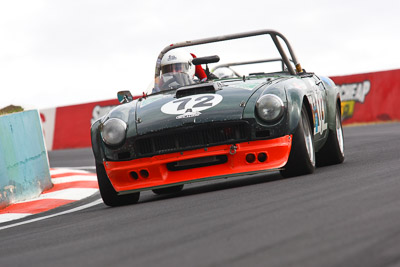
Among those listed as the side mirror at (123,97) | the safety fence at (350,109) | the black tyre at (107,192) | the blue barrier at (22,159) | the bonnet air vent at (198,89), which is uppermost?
the bonnet air vent at (198,89)

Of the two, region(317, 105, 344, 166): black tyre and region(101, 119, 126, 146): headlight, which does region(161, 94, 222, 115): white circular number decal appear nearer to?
region(101, 119, 126, 146): headlight

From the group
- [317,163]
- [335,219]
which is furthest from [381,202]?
[317,163]

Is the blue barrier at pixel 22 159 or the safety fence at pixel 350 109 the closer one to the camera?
the blue barrier at pixel 22 159

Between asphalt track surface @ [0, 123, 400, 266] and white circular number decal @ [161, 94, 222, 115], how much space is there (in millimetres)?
645

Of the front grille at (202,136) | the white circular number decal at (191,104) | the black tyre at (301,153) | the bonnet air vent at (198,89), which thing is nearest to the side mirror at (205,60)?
the bonnet air vent at (198,89)

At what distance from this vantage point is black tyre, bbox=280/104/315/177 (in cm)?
593

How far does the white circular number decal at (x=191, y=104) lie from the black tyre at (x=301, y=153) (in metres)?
0.64

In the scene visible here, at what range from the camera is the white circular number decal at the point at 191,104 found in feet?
19.6

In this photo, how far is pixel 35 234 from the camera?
5012mm

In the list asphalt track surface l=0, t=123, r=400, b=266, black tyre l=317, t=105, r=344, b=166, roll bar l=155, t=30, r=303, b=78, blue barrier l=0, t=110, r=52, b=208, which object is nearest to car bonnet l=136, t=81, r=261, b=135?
asphalt track surface l=0, t=123, r=400, b=266

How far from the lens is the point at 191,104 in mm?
6051

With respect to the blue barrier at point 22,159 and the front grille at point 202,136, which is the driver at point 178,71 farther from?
the blue barrier at point 22,159

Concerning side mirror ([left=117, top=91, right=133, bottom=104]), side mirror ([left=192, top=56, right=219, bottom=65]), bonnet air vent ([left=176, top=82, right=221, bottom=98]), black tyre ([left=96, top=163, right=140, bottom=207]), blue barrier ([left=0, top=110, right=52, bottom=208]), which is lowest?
blue barrier ([left=0, top=110, right=52, bottom=208])

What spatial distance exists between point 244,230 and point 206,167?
2225mm
